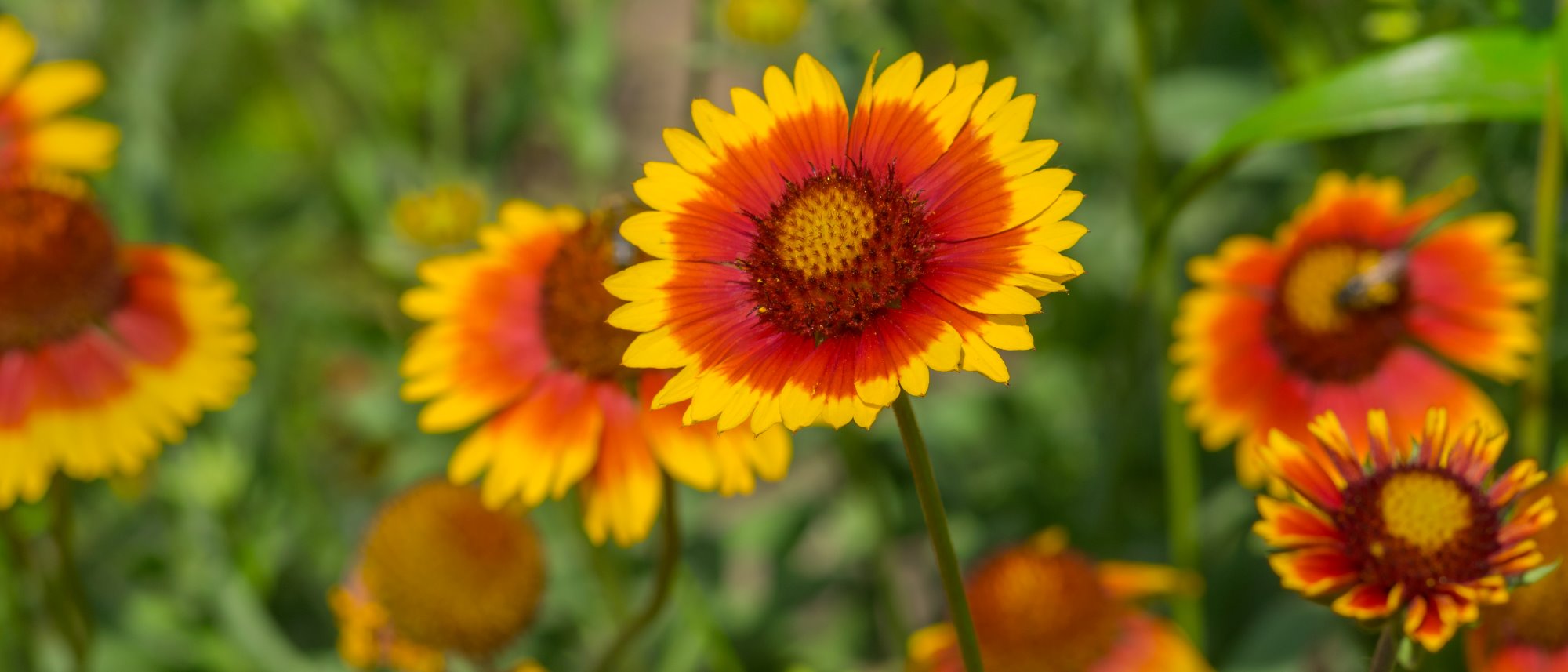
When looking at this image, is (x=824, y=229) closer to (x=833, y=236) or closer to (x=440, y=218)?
(x=833, y=236)

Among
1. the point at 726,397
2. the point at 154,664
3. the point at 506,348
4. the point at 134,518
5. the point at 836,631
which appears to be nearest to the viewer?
the point at 726,397

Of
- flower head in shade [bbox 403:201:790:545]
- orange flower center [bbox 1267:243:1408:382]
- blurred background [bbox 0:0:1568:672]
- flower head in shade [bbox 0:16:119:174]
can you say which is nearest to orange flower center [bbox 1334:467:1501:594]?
flower head in shade [bbox 403:201:790:545]

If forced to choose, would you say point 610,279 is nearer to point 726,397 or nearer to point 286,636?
point 726,397

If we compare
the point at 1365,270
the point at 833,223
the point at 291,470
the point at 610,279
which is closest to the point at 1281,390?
the point at 1365,270

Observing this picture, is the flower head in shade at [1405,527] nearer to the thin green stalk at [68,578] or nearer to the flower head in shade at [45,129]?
the thin green stalk at [68,578]

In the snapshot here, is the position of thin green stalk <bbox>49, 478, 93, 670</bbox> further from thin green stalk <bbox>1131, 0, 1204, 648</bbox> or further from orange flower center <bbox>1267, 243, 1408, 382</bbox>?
orange flower center <bbox>1267, 243, 1408, 382</bbox>

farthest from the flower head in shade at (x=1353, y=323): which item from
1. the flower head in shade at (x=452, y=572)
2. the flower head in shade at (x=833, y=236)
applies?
the flower head in shade at (x=452, y=572)

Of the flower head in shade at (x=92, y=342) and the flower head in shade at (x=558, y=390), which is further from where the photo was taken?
the flower head in shade at (x=92, y=342)
